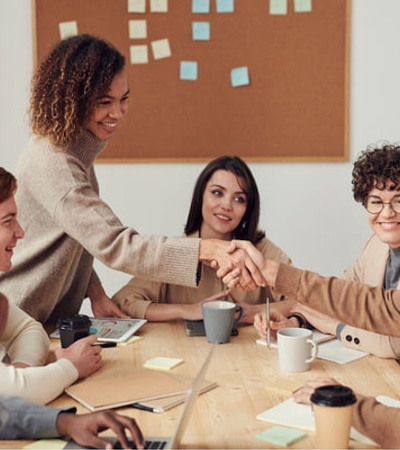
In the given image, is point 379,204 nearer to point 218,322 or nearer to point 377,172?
point 377,172

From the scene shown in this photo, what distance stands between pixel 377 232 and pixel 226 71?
5.08 ft

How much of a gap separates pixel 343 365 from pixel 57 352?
677mm

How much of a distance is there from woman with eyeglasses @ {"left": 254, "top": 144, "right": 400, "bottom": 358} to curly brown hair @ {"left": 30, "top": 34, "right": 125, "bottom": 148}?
0.74 meters

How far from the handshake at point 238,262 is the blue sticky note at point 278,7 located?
1.68 m

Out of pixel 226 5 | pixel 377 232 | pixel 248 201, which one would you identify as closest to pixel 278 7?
pixel 226 5

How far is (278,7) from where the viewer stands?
328cm

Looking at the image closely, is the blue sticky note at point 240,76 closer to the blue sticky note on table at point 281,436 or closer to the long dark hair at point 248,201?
the long dark hair at point 248,201

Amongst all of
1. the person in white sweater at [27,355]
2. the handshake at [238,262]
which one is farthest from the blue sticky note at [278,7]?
the person in white sweater at [27,355]

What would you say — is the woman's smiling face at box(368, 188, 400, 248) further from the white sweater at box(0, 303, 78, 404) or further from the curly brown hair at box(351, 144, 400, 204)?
the white sweater at box(0, 303, 78, 404)

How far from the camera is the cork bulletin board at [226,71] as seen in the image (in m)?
3.29

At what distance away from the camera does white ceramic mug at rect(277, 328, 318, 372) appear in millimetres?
1604

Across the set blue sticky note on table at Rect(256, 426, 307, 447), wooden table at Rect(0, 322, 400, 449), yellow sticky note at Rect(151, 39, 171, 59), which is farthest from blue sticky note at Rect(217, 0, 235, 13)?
blue sticky note on table at Rect(256, 426, 307, 447)

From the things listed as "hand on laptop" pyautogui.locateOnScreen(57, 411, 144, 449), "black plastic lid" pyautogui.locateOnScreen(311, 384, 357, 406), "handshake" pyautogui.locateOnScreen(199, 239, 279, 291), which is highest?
"handshake" pyautogui.locateOnScreen(199, 239, 279, 291)

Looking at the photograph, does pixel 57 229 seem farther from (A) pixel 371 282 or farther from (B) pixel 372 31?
(B) pixel 372 31
